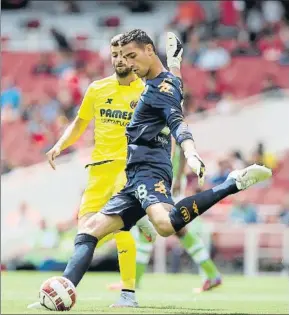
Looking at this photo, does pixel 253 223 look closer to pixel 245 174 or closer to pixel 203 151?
pixel 203 151

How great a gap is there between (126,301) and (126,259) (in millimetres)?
480

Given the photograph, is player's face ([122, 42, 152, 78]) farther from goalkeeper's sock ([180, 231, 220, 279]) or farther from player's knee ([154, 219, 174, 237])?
goalkeeper's sock ([180, 231, 220, 279])

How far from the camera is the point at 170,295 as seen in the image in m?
11.4

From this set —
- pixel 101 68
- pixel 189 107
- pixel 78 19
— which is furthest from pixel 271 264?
pixel 78 19

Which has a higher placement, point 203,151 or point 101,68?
point 101,68

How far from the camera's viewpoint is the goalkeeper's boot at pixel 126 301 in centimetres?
893

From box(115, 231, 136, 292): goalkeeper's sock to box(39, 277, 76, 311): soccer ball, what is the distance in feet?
4.14

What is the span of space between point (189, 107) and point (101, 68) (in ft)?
11.0

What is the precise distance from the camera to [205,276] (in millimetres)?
12570

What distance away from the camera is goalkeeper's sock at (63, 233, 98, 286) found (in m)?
8.12

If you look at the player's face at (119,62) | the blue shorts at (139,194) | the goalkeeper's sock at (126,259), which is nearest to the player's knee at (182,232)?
the goalkeeper's sock at (126,259)

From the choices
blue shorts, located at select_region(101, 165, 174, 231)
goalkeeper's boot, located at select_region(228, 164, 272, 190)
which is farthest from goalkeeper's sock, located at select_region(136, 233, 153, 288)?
goalkeeper's boot, located at select_region(228, 164, 272, 190)

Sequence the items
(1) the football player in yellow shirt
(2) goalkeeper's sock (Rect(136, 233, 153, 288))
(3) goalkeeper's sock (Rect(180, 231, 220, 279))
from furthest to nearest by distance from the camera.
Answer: (3) goalkeeper's sock (Rect(180, 231, 220, 279)) → (2) goalkeeper's sock (Rect(136, 233, 153, 288)) → (1) the football player in yellow shirt

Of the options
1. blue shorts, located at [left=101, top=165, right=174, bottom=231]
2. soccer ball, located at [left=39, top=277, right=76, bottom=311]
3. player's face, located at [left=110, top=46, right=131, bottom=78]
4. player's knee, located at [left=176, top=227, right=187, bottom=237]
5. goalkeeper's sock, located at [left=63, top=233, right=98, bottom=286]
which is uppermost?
player's face, located at [left=110, top=46, right=131, bottom=78]
